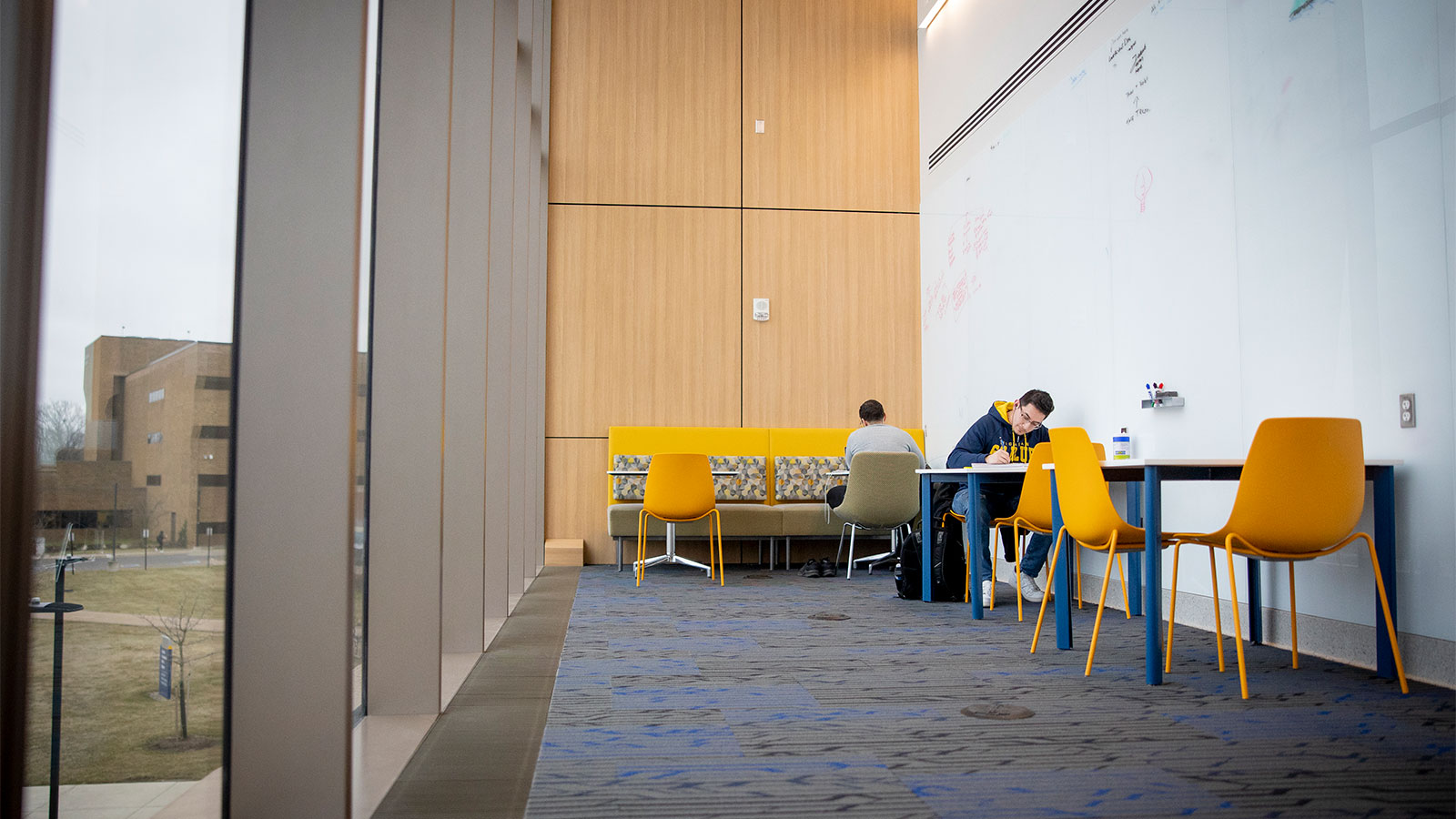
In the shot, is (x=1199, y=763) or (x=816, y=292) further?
(x=816, y=292)

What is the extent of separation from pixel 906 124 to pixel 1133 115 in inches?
130

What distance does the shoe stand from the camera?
482 centimetres

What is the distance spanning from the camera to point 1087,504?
3.10 meters

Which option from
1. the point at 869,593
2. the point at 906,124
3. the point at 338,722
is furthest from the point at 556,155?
the point at 338,722

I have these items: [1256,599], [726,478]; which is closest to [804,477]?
[726,478]

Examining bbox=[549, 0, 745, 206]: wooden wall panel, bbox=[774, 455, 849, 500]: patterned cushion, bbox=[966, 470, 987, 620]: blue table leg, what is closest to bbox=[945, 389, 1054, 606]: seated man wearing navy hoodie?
bbox=[966, 470, 987, 620]: blue table leg

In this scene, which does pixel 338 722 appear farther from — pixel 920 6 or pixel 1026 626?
pixel 920 6

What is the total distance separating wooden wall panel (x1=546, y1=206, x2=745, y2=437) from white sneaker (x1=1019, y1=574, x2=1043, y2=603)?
2.92 metres

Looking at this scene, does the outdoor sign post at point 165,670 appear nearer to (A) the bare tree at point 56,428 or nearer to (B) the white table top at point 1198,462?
(A) the bare tree at point 56,428

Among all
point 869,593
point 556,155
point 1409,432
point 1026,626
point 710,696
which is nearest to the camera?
point 710,696

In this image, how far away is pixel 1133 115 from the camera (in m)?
4.45

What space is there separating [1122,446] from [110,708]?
4.00 m

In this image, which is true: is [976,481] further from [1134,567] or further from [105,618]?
[105,618]

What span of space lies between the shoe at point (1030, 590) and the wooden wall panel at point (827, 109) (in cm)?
361
